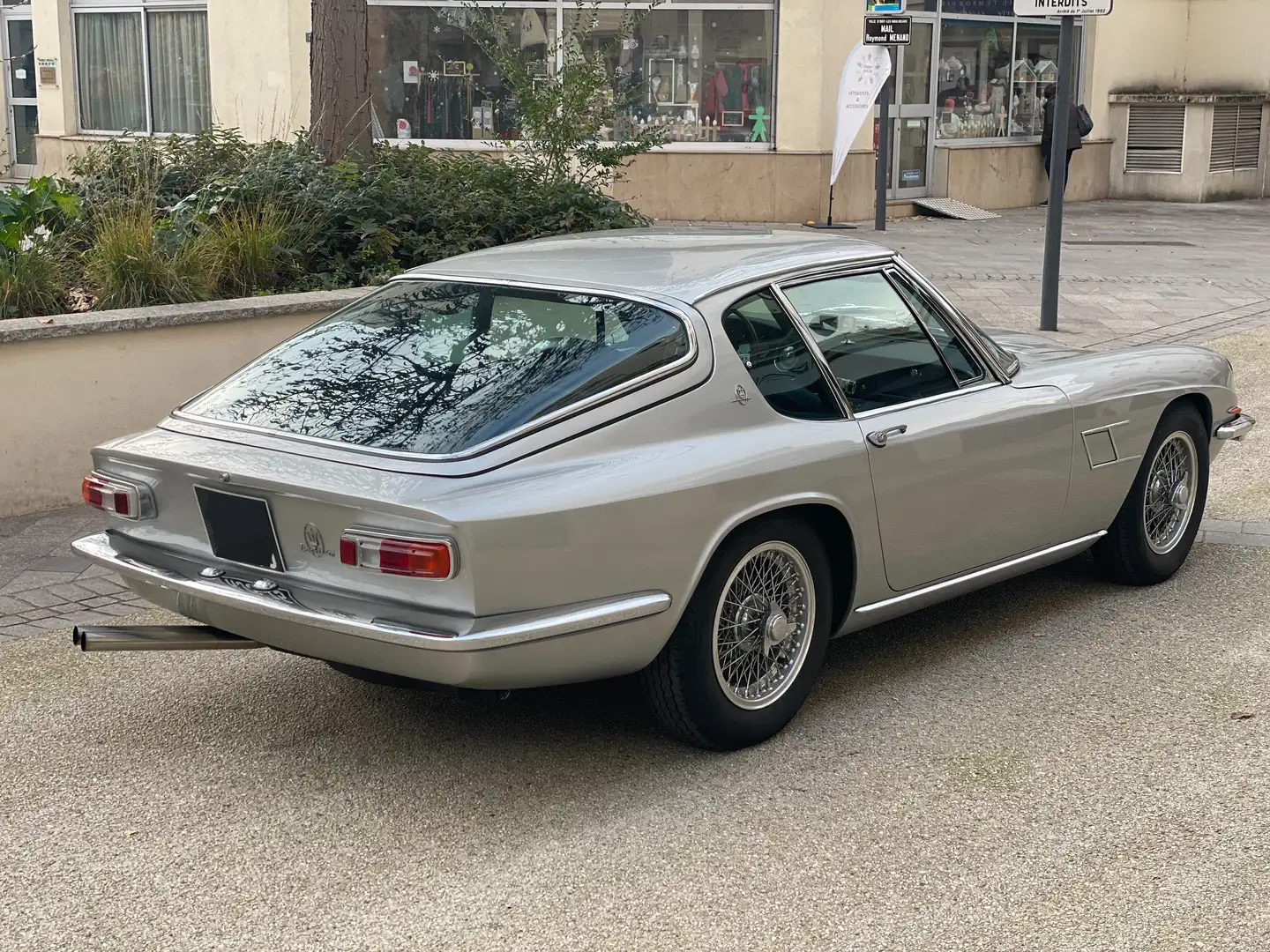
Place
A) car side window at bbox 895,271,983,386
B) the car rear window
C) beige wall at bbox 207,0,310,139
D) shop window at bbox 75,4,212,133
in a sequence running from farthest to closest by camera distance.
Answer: shop window at bbox 75,4,212,133
beige wall at bbox 207,0,310,139
car side window at bbox 895,271,983,386
the car rear window

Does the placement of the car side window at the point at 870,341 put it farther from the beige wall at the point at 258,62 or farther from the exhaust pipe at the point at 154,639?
the beige wall at the point at 258,62

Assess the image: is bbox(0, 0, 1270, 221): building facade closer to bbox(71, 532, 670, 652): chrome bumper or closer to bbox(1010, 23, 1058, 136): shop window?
bbox(1010, 23, 1058, 136): shop window

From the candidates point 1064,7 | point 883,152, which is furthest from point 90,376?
point 883,152

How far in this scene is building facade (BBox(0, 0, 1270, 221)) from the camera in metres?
18.6

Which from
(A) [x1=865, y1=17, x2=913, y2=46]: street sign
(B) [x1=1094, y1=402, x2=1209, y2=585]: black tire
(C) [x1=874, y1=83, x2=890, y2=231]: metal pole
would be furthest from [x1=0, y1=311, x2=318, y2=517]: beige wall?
(C) [x1=874, y1=83, x2=890, y2=231]: metal pole

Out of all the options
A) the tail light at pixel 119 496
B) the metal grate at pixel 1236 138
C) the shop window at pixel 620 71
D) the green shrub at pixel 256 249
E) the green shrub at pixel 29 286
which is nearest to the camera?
the tail light at pixel 119 496

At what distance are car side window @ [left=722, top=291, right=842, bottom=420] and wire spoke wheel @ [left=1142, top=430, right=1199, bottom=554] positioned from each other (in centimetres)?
181

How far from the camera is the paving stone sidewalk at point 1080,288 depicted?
597cm

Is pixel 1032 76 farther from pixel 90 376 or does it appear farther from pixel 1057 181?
pixel 90 376

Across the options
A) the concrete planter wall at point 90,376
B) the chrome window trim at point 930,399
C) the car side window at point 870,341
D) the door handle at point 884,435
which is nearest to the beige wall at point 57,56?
the concrete planter wall at point 90,376

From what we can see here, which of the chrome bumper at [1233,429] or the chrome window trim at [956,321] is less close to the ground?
the chrome window trim at [956,321]

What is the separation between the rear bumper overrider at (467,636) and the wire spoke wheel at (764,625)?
1.02 ft

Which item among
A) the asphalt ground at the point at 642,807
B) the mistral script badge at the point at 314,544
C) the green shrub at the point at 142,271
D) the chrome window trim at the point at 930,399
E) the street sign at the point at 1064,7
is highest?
→ the street sign at the point at 1064,7

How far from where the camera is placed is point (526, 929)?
3.39 m
